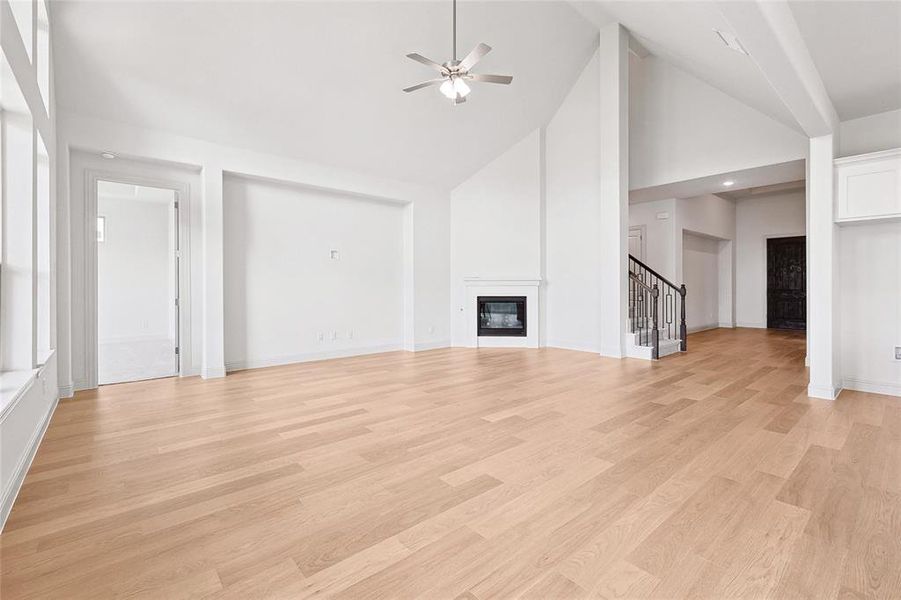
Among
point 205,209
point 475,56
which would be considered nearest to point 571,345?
point 475,56

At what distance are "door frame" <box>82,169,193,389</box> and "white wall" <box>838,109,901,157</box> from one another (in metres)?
7.34

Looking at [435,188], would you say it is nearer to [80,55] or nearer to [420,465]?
[80,55]

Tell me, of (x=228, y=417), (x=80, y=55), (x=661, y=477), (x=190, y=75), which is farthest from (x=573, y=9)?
(x=228, y=417)

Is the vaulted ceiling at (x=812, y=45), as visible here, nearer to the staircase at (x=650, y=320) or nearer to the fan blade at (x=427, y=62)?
the fan blade at (x=427, y=62)

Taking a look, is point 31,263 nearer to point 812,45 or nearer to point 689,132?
point 812,45

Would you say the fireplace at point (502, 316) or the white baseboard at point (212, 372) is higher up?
the fireplace at point (502, 316)

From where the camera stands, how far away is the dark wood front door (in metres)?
9.73

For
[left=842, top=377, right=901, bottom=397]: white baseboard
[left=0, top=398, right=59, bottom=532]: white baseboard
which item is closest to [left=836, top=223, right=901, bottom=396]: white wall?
[left=842, top=377, right=901, bottom=397]: white baseboard

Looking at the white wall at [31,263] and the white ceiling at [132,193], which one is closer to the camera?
the white wall at [31,263]

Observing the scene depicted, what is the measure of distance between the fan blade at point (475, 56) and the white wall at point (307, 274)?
3.37m

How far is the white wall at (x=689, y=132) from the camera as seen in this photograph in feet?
18.8

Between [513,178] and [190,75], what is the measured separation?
508 centimetres

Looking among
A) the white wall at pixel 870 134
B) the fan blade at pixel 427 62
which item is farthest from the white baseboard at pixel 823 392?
the fan blade at pixel 427 62

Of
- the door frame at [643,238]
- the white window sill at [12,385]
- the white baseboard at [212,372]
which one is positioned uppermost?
the door frame at [643,238]
